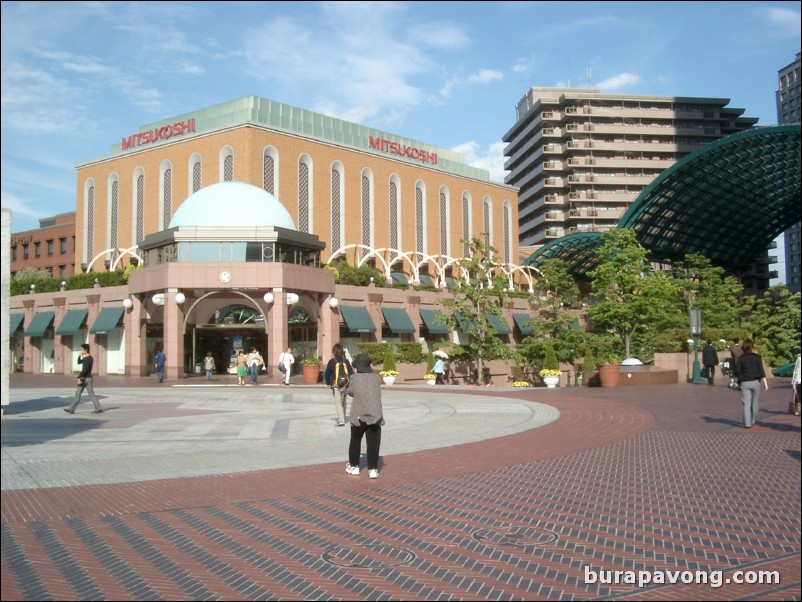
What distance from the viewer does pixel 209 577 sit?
5.20 metres

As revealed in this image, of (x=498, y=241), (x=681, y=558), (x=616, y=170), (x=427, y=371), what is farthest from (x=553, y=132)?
(x=681, y=558)

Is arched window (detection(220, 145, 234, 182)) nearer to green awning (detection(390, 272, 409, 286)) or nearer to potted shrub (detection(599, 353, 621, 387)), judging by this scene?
green awning (detection(390, 272, 409, 286))

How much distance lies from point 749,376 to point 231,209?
106 ft

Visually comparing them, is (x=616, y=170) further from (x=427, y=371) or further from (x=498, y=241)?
(x=427, y=371)

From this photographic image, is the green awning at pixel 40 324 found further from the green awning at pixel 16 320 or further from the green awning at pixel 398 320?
the green awning at pixel 398 320

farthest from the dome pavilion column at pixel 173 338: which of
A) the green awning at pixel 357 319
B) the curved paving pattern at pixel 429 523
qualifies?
the curved paving pattern at pixel 429 523

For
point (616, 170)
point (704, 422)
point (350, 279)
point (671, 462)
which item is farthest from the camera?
point (616, 170)

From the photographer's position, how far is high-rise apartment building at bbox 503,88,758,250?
9294cm

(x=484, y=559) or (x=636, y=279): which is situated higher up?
(x=636, y=279)

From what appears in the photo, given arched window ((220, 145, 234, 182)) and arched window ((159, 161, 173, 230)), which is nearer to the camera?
arched window ((220, 145, 234, 182))

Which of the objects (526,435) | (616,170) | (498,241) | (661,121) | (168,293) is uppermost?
(661,121)

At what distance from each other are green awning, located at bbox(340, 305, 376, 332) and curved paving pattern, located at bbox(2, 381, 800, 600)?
28.6 meters

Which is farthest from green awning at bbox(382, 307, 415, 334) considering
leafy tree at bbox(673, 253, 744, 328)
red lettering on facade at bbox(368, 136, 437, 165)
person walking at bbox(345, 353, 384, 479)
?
person walking at bbox(345, 353, 384, 479)

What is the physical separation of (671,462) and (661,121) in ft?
316
